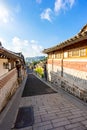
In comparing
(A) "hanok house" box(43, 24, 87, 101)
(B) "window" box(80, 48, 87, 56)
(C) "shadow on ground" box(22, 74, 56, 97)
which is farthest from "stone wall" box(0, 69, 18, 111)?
(B) "window" box(80, 48, 87, 56)

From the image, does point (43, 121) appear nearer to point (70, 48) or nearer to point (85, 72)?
point (85, 72)

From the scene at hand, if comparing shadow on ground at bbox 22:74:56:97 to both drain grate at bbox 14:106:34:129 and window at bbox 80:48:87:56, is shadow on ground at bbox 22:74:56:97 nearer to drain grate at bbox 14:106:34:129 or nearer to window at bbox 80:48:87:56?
drain grate at bbox 14:106:34:129

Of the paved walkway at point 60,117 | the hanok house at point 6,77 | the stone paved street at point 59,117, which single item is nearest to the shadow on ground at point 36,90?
the hanok house at point 6,77

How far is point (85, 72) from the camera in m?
6.99

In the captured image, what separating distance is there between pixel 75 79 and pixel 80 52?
190 centimetres

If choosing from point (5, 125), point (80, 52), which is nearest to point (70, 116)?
point (5, 125)

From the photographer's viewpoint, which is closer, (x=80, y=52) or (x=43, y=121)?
(x=43, y=121)

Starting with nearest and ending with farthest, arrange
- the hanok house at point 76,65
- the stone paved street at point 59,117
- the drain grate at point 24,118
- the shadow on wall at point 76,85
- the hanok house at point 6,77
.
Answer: the stone paved street at point 59,117, the drain grate at point 24,118, the hanok house at point 6,77, the hanok house at point 76,65, the shadow on wall at point 76,85

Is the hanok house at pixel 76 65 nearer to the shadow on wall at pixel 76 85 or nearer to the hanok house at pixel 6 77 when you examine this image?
the shadow on wall at pixel 76 85

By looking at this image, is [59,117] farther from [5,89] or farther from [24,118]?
[5,89]

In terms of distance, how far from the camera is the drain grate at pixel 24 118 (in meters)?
4.70

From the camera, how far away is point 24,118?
525 centimetres

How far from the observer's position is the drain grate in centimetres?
470

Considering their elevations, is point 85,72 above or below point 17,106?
above
